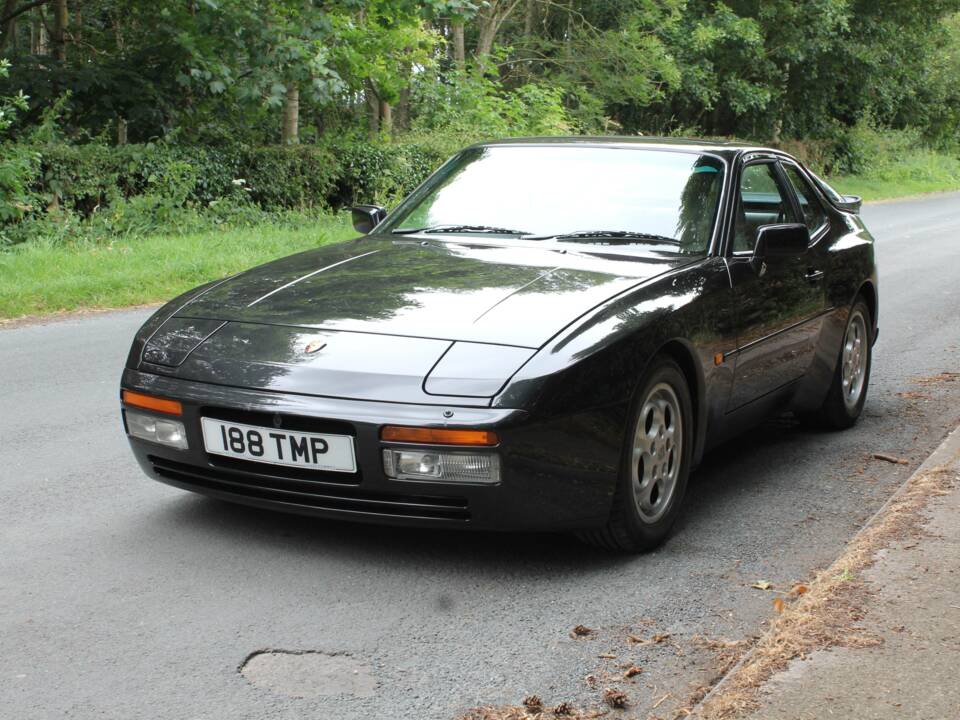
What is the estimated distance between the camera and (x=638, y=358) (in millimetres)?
4109

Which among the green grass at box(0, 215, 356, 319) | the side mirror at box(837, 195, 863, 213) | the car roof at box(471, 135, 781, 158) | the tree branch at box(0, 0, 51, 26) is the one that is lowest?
the green grass at box(0, 215, 356, 319)

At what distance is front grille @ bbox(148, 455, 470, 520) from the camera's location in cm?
388

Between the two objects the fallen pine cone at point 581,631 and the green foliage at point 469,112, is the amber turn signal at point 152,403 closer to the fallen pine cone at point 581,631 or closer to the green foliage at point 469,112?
the fallen pine cone at point 581,631

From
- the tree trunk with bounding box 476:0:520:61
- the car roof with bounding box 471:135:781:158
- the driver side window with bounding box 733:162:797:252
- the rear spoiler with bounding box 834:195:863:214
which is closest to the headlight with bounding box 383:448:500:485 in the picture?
the driver side window with bounding box 733:162:797:252

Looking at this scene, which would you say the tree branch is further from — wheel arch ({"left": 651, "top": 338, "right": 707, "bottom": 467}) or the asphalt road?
wheel arch ({"left": 651, "top": 338, "right": 707, "bottom": 467})

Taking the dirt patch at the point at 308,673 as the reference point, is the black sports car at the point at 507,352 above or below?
above

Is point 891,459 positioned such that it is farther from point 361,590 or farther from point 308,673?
point 308,673

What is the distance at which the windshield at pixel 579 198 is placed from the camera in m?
5.04

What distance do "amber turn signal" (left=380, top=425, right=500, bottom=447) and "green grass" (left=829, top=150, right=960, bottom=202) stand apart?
99.8 feet

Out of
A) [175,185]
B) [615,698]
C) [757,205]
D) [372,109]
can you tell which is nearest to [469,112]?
[372,109]

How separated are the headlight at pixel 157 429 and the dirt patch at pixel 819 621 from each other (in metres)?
1.98

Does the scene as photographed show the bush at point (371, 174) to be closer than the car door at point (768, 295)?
No

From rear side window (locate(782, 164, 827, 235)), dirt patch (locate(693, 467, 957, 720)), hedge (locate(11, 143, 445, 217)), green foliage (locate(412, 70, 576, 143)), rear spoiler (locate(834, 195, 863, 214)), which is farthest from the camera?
green foliage (locate(412, 70, 576, 143))

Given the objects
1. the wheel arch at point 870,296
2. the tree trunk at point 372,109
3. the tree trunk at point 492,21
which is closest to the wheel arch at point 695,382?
the wheel arch at point 870,296
